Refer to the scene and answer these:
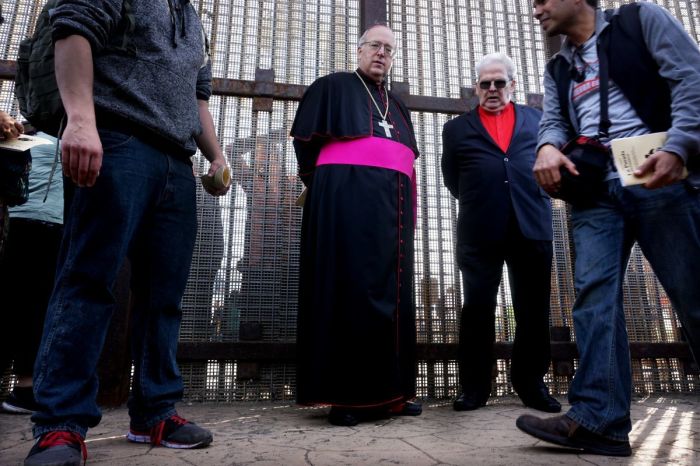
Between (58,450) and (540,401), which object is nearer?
(58,450)

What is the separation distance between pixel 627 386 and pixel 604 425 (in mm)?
166

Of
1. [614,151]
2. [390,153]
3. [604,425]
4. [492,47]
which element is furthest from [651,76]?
[492,47]

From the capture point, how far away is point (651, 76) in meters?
1.62

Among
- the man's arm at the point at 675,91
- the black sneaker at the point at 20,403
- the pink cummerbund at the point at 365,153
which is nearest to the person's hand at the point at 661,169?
the man's arm at the point at 675,91

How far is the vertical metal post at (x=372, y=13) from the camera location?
3586 mm

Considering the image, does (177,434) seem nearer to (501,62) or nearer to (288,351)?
(288,351)

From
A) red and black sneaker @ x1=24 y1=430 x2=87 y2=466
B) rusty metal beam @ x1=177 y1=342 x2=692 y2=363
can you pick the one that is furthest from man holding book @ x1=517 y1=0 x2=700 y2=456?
rusty metal beam @ x1=177 y1=342 x2=692 y2=363

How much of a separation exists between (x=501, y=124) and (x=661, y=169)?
→ 1.68 metres

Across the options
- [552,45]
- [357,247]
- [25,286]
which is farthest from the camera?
[552,45]

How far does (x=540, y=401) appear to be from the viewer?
265 cm

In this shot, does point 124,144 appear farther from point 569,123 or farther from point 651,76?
point 651,76

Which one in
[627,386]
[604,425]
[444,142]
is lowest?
[604,425]

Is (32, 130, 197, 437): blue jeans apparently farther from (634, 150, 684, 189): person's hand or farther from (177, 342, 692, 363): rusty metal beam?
(634, 150, 684, 189): person's hand

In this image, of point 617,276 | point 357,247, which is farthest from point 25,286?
point 617,276
